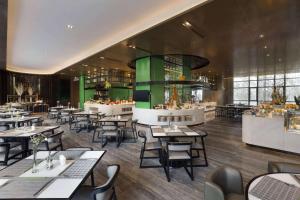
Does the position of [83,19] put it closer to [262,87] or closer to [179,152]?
[179,152]

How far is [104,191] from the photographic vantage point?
162 centimetres

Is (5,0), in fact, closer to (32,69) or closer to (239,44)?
(239,44)

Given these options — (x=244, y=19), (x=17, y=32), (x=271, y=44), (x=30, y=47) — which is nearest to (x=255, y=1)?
(x=244, y=19)

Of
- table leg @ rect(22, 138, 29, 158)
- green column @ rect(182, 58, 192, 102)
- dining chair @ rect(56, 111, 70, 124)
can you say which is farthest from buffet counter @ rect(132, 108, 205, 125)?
table leg @ rect(22, 138, 29, 158)

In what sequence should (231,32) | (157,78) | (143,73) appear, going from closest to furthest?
(231,32)
(157,78)
(143,73)

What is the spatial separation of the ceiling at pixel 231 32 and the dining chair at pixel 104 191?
395 cm

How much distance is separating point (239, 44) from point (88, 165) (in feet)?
23.9

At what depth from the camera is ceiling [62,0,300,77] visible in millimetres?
4211

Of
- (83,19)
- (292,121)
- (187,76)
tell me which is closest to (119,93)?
(187,76)

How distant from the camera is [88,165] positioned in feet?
6.87

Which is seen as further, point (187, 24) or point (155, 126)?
point (187, 24)

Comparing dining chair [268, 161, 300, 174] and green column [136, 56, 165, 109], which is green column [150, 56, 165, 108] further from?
dining chair [268, 161, 300, 174]

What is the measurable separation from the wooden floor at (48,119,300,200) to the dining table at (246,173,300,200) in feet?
4.38

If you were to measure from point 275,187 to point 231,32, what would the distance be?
5292 millimetres
